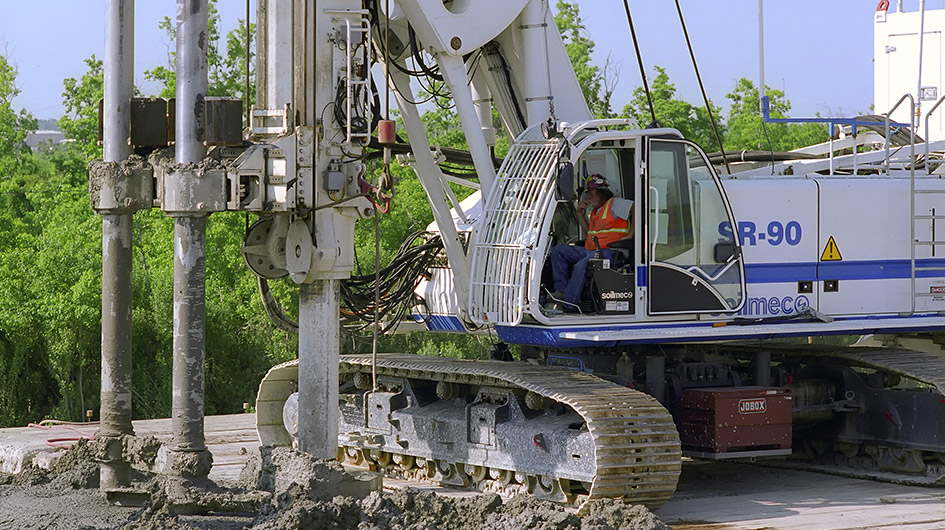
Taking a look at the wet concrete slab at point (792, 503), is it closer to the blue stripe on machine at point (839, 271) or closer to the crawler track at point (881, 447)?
the crawler track at point (881, 447)

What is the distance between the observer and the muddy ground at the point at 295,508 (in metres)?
9.37

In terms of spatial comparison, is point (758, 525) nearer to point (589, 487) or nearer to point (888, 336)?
point (589, 487)

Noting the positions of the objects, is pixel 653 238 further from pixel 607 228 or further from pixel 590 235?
pixel 590 235

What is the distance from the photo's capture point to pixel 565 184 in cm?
1112

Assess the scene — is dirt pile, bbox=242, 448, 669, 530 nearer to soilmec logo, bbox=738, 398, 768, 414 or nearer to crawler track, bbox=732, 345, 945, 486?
soilmec logo, bbox=738, 398, 768, 414

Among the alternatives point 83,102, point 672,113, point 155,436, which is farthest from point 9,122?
point 155,436

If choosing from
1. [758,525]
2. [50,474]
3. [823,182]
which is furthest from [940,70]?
[50,474]

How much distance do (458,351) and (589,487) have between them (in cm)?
1699

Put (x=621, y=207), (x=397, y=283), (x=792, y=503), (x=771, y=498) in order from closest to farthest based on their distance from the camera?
(x=792, y=503), (x=771, y=498), (x=621, y=207), (x=397, y=283)

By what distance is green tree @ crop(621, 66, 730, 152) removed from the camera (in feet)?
138

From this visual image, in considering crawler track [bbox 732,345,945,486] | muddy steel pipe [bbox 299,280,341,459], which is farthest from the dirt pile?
crawler track [bbox 732,345,945,486]

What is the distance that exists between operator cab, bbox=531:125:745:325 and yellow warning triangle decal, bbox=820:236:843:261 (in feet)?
3.47

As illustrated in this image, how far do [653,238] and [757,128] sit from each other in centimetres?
3754

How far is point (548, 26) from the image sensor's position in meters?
12.5
